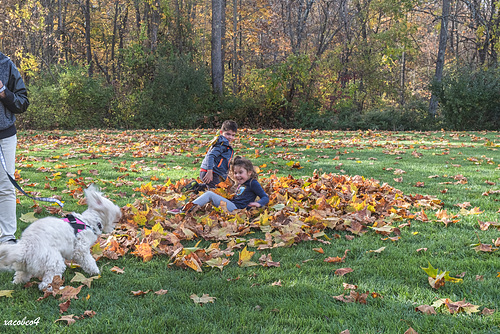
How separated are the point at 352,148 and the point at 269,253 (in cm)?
838

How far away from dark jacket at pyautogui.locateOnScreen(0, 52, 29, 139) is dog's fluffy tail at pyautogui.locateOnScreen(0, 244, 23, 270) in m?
1.50

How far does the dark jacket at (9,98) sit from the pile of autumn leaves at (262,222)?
147cm

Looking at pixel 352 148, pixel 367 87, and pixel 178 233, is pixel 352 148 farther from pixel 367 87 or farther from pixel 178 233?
pixel 367 87

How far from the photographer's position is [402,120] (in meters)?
19.8

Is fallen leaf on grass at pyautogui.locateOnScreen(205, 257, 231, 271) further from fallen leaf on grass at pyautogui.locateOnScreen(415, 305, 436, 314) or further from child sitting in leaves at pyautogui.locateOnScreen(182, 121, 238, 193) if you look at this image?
child sitting in leaves at pyautogui.locateOnScreen(182, 121, 238, 193)

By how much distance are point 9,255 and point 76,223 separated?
23.4 inches

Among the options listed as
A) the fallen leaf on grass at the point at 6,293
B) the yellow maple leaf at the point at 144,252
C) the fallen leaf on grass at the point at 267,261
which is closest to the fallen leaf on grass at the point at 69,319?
the fallen leaf on grass at the point at 6,293

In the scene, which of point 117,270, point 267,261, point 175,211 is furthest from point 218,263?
point 175,211

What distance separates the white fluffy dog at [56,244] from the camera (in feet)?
9.31

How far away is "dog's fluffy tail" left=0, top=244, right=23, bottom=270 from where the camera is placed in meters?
2.74

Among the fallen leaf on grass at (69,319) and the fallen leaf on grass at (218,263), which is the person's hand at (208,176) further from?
the fallen leaf on grass at (69,319)

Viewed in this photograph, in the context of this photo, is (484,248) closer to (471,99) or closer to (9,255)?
(9,255)

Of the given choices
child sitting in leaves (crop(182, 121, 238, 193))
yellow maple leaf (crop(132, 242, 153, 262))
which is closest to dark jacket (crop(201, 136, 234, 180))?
child sitting in leaves (crop(182, 121, 238, 193))

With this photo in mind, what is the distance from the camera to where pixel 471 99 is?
17781 millimetres
